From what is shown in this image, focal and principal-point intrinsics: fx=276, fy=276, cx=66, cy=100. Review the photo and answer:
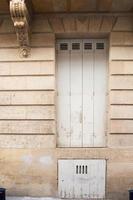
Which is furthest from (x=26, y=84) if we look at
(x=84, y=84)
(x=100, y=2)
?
(x=100, y=2)

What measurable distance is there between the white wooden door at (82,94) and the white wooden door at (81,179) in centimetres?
51

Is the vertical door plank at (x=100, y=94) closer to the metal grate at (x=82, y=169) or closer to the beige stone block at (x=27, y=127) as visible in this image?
the metal grate at (x=82, y=169)

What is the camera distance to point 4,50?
691 centimetres

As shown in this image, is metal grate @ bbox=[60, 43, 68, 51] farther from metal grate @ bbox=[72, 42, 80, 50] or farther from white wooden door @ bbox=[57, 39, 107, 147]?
metal grate @ bbox=[72, 42, 80, 50]

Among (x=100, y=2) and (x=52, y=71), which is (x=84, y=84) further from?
(x=100, y=2)

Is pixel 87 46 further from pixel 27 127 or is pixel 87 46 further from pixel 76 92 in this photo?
pixel 27 127

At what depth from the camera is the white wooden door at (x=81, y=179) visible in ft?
22.6

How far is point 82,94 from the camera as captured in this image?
7148 mm

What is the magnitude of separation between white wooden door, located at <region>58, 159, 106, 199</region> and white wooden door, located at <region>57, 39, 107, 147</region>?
51 centimetres

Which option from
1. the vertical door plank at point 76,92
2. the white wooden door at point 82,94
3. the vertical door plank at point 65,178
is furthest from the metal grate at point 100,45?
the vertical door plank at point 65,178

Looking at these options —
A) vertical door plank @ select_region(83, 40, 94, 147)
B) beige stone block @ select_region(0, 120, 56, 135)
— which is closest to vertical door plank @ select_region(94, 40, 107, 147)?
vertical door plank @ select_region(83, 40, 94, 147)

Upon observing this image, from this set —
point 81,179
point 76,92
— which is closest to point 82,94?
point 76,92

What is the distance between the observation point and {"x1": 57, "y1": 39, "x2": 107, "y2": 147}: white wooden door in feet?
23.4

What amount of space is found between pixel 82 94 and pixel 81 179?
2.15 meters
